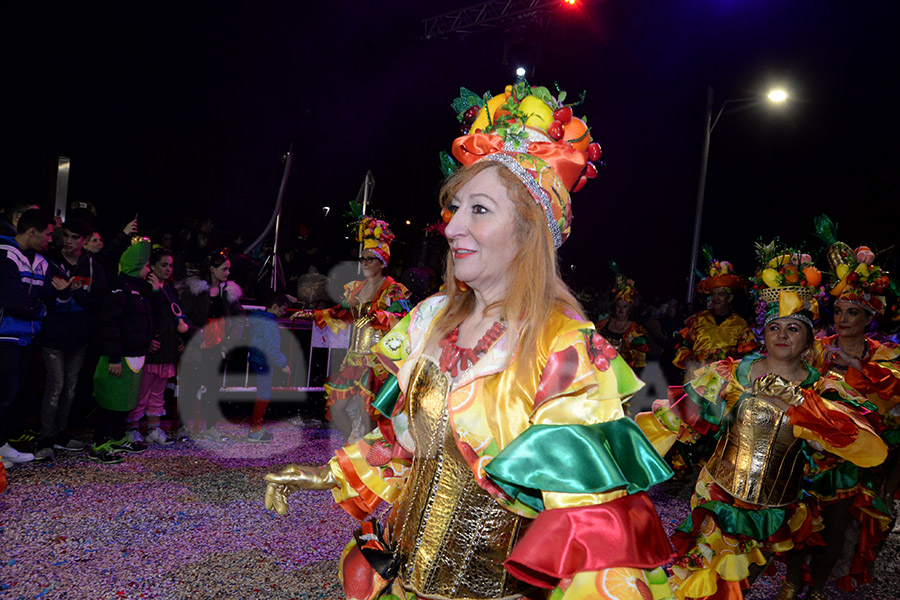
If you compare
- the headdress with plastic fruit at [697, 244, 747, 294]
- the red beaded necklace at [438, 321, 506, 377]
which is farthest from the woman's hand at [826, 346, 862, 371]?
the red beaded necklace at [438, 321, 506, 377]

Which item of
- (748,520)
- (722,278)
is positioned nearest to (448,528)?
(748,520)

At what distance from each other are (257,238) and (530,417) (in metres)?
10.5

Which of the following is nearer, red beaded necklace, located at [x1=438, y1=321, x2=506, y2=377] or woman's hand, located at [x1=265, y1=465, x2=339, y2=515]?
red beaded necklace, located at [x1=438, y1=321, x2=506, y2=377]

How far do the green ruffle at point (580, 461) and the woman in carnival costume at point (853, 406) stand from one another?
119 inches

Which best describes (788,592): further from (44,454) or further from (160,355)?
(44,454)

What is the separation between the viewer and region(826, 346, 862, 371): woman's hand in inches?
185

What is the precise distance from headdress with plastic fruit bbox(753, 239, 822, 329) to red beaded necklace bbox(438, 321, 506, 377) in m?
3.01


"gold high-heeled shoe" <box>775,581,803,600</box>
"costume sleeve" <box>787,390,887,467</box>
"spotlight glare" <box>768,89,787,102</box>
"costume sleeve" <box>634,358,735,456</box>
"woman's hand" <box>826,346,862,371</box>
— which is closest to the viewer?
"costume sleeve" <box>787,390,887,467</box>

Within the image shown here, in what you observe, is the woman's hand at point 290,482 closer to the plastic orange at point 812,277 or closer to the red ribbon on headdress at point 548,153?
the red ribbon on headdress at point 548,153

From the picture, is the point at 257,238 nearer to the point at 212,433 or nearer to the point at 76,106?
the point at 76,106

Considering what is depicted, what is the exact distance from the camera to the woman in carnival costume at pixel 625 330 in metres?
8.02

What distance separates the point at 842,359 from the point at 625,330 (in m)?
3.50

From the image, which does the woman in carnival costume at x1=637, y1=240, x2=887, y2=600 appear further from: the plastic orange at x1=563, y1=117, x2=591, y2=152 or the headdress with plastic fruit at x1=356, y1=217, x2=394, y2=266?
the headdress with plastic fruit at x1=356, y1=217, x2=394, y2=266

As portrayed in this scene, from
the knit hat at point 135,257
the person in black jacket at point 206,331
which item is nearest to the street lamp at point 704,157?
the person in black jacket at point 206,331
